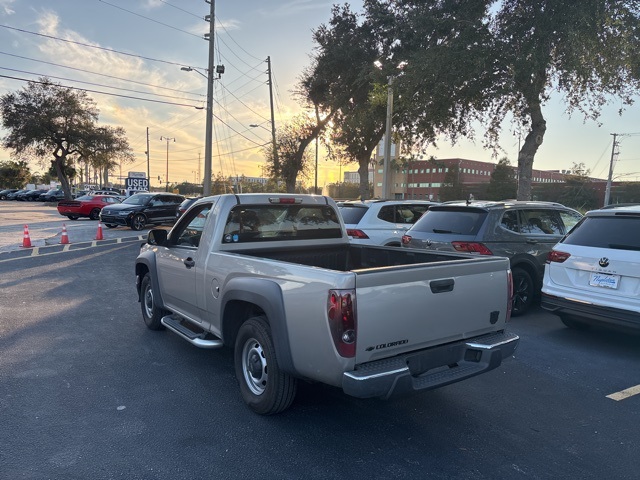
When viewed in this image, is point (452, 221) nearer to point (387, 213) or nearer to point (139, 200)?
point (387, 213)

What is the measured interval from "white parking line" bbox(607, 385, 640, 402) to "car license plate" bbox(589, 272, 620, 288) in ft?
4.31

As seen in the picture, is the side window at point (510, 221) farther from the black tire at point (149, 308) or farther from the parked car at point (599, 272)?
the black tire at point (149, 308)

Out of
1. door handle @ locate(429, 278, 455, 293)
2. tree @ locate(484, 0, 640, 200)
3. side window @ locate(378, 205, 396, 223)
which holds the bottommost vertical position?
door handle @ locate(429, 278, 455, 293)

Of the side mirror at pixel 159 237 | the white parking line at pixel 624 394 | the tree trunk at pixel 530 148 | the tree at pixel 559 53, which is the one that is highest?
the tree at pixel 559 53

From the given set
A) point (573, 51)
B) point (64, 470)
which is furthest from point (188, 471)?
point (573, 51)

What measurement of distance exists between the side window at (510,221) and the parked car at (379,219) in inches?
108

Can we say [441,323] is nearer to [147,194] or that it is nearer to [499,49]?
[499,49]

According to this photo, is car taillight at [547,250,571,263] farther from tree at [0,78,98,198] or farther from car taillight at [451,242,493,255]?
tree at [0,78,98,198]

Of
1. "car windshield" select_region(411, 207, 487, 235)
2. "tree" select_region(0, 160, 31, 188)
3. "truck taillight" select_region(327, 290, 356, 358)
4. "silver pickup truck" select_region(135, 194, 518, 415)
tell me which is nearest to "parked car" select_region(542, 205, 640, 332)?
"car windshield" select_region(411, 207, 487, 235)

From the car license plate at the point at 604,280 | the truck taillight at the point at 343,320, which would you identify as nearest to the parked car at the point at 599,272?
the car license plate at the point at 604,280

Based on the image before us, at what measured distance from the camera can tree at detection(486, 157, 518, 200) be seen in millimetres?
56875

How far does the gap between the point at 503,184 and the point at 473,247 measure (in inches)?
2214

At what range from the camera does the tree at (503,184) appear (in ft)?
187

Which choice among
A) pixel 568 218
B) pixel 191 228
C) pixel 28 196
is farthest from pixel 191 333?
pixel 28 196
